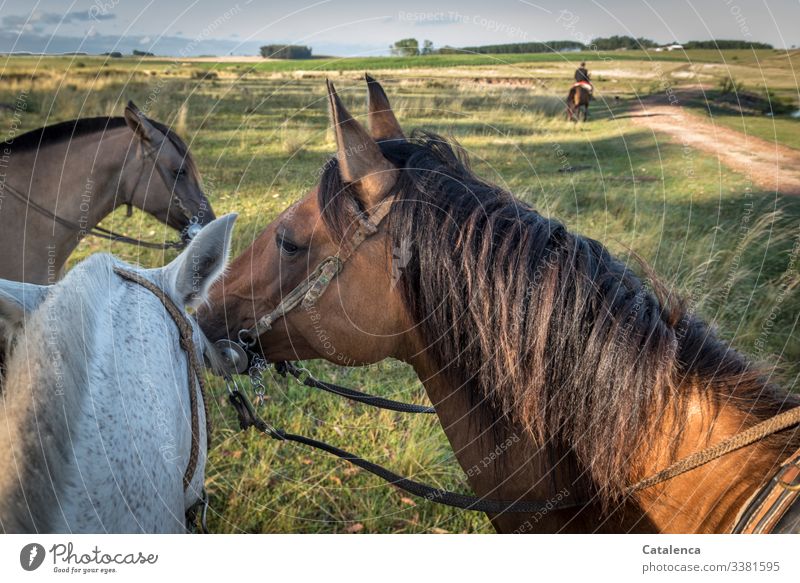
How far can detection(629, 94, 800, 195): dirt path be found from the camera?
14.8ft

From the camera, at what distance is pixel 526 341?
6.65 feet

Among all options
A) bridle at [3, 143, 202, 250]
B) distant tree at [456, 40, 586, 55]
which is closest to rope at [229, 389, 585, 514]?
distant tree at [456, 40, 586, 55]

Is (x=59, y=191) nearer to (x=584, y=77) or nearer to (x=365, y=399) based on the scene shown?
(x=365, y=399)

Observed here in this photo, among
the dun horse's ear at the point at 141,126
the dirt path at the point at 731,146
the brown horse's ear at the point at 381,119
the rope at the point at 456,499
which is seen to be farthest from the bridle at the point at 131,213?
the dirt path at the point at 731,146

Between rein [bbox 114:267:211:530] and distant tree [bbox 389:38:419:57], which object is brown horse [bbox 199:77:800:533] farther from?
distant tree [bbox 389:38:419:57]

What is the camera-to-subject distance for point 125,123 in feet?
19.3

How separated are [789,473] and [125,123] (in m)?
6.27

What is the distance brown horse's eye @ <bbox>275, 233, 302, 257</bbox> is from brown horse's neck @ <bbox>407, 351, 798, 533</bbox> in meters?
0.65

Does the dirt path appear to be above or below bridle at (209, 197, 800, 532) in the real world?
above

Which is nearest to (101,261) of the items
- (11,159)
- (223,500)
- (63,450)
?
(63,450)

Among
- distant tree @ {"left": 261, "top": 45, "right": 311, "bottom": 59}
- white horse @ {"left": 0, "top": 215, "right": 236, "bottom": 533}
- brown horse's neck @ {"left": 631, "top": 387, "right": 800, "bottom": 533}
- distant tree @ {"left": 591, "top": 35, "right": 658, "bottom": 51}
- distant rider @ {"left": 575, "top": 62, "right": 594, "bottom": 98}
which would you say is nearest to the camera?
white horse @ {"left": 0, "top": 215, "right": 236, "bottom": 533}

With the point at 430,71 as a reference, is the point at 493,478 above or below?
below

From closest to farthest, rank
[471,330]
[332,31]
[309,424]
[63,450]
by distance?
Result: [63,450] → [471,330] → [332,31] → [309,424]
